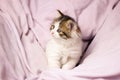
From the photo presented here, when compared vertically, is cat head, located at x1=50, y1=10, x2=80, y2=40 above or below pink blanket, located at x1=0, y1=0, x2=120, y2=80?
above

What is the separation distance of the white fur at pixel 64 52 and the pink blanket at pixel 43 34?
0.06m

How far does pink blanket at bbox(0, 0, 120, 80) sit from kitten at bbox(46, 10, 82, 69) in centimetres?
6

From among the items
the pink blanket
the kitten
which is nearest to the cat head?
the kitten

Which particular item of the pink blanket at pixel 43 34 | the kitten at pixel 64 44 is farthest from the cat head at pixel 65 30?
the pink blanket at pixel 43 34

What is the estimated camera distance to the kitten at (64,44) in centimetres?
104

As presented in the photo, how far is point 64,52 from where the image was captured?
1.09 metres

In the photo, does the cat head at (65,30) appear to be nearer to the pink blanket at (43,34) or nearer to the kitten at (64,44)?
the kitten at (64,44)

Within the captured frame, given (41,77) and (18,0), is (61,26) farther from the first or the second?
(18,0)

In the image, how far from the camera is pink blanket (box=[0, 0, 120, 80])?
0.98 m

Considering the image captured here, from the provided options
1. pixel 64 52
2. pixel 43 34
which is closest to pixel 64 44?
pixel 64 52

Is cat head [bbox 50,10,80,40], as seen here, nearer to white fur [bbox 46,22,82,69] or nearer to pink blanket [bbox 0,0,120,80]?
white fur [bbox 46,22,82,69]

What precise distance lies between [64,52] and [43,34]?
0.25 meters

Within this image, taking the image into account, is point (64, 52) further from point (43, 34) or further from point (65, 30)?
point (43, 34)

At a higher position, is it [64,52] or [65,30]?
[65,30]
